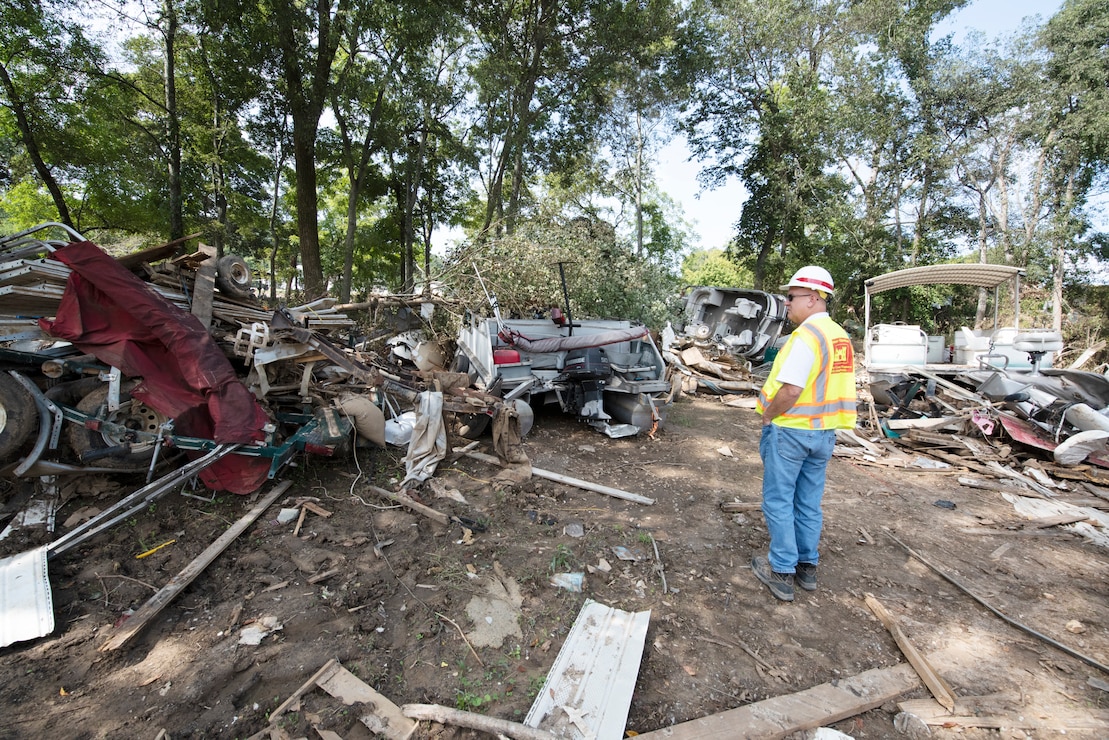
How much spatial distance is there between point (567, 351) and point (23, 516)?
4.78m

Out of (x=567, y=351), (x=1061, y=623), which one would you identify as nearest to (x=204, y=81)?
(x=567, y=351)

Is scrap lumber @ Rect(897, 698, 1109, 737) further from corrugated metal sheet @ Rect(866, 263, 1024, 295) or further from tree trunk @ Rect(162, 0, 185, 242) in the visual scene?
tree trunk @ Rect(162, 0, 185, 242)

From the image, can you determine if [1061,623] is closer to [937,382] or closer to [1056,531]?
[1056,531]

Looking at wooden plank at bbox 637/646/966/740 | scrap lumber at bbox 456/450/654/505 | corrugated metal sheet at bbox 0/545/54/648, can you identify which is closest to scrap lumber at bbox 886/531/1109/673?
wooden plank at bbox 637/646/966/740

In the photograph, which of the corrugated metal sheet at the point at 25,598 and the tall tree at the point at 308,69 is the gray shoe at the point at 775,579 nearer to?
the corrugated metal sheet at the point at 25,598

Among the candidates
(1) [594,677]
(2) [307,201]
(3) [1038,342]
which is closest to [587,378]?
(1) [594,677]

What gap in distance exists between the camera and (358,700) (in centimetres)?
213

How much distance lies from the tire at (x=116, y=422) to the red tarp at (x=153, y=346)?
9.2 inches

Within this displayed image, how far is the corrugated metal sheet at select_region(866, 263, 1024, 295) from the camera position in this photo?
316 inches

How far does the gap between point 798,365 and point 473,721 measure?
2445 millimetres

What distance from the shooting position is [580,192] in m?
22.7

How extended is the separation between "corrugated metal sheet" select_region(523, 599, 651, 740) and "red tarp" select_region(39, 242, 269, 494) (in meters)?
2.68

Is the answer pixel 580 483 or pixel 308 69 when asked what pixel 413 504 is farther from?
pixel 308 69

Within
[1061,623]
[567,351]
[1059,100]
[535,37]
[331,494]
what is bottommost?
[1061,623]
